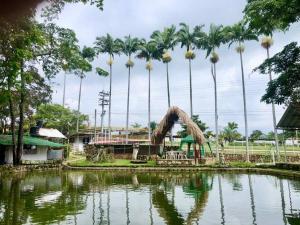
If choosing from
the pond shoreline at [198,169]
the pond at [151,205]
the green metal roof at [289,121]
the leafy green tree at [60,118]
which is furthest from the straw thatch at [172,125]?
the leafy green tree at [60,118]

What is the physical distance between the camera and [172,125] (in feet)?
114

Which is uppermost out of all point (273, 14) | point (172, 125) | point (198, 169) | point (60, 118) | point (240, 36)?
point (240, 36)

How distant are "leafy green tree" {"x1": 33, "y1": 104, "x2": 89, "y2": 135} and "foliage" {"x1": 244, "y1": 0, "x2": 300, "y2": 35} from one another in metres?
37.1

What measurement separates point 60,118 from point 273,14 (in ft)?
153

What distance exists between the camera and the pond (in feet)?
34.1

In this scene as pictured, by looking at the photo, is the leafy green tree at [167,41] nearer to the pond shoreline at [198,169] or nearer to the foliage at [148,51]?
the foliage at [148,51]

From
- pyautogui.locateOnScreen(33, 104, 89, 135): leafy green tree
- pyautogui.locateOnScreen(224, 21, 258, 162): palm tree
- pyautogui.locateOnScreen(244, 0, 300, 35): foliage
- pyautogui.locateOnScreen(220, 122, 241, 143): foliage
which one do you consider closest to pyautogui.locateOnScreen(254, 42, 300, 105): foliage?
pyautogui.locateOnScreen(244, 0, 300, 35): foliage

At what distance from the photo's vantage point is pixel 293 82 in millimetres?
15188

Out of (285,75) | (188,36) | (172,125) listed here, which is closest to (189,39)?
(188,36)

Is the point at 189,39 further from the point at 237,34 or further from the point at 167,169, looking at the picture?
the point at 167,169

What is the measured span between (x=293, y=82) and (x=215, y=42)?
32.3 metres

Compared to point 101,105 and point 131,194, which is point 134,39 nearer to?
point 101,105

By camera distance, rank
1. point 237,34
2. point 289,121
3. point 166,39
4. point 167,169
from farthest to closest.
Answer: point 166,39, point 237,34, point 167,169, point 289,121

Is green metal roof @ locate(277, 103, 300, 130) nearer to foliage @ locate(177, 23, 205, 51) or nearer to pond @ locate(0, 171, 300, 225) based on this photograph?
pond @ locate(0, 171, 300, 225)
